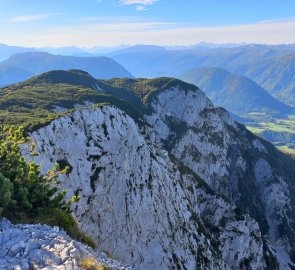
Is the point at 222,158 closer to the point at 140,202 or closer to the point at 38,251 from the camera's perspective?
the point at 140,202

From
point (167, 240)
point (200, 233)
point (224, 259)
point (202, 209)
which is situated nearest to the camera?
point (167, 240)

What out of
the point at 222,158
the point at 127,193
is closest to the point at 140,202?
the point at 127,193

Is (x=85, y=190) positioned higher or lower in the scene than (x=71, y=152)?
lower

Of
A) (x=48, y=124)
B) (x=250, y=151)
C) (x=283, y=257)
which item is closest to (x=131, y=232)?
(x=48, y=124)

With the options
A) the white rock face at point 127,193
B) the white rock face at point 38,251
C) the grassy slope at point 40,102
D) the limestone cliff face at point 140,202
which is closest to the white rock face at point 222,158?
the limestone cliff face at point 140,202

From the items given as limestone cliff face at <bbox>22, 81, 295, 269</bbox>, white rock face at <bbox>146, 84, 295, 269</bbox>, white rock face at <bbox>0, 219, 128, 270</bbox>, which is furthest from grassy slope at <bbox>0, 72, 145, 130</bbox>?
white rock face at <bbox>0, 219, 128, 270</bbox>

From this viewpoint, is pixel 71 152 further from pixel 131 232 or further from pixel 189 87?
pixel 189 87
